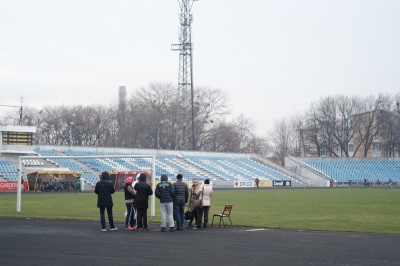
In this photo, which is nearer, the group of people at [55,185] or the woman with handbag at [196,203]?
the woman with handbag at [196,203]

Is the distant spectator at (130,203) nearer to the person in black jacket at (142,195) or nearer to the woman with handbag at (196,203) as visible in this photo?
the person in black jacket at (142,195)

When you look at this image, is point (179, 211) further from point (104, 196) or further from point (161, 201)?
point (104, 196)

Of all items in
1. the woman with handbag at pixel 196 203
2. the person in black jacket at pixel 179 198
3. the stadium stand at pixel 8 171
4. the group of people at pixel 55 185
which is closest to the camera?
the person in black jacket at pixel 179 198

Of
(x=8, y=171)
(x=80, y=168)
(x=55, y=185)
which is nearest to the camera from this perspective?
(x=8, y=171)

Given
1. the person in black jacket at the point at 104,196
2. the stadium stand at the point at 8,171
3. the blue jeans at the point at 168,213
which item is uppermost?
the stadium stand at the point at 8,171

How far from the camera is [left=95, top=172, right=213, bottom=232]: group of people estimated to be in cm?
2244

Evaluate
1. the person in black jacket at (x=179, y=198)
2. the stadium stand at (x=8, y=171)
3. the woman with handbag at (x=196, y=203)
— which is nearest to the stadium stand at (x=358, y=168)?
the stadium stand at (x=8, y=171)

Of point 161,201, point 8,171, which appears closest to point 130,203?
point 161,201

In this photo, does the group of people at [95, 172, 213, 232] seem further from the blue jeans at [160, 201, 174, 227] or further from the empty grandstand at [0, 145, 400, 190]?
the empty grandstand at [0, 145, 400, 190]

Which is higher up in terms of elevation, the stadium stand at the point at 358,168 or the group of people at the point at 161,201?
the stadium stand at the point at 358,168

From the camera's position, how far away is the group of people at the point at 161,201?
2244cm

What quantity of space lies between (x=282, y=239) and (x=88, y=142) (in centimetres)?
9339

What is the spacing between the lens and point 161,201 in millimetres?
22609

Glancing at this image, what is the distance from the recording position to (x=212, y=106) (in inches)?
4296
